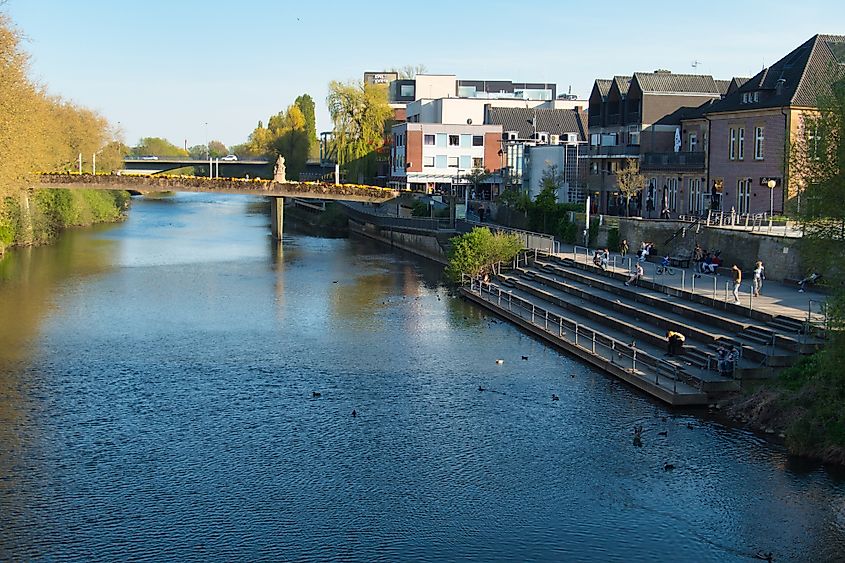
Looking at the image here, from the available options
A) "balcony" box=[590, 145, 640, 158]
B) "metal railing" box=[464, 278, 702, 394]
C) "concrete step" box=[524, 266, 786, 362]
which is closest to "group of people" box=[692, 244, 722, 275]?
"concrete step" box=[524, 266, 786, 362]

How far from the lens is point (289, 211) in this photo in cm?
12488

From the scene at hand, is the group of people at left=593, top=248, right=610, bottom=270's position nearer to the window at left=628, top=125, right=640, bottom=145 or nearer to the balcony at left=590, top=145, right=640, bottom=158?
the balcony at left=590, top=145, right=640, bottom=158

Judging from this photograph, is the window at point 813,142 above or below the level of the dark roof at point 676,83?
below

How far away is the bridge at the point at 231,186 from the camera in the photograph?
8169cm

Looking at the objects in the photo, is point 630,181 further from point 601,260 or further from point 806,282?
point 806,282

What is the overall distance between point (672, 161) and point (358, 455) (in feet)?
130

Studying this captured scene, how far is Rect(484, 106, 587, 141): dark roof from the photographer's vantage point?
101000 mm

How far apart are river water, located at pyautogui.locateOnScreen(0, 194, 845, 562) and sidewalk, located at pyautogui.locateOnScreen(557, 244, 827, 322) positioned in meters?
6.16

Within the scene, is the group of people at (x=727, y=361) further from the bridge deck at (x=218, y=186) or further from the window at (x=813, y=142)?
the bridge deck at (x=218, y=186)

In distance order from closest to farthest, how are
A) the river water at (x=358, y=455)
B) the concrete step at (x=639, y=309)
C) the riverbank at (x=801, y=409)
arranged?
the river water at (x=358, y=455) < the riverbank at (x=801, y=409) < the concrete step at (x=639, y=309)

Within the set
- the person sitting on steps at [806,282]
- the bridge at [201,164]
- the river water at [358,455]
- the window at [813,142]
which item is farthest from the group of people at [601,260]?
the bridge at [201,164]

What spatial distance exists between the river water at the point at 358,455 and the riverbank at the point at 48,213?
30.5m

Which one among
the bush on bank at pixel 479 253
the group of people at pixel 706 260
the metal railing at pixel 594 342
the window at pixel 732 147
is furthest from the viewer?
the bush on bank at pixel 479 253

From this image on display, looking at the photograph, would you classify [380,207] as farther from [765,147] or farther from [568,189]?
[765,147]
